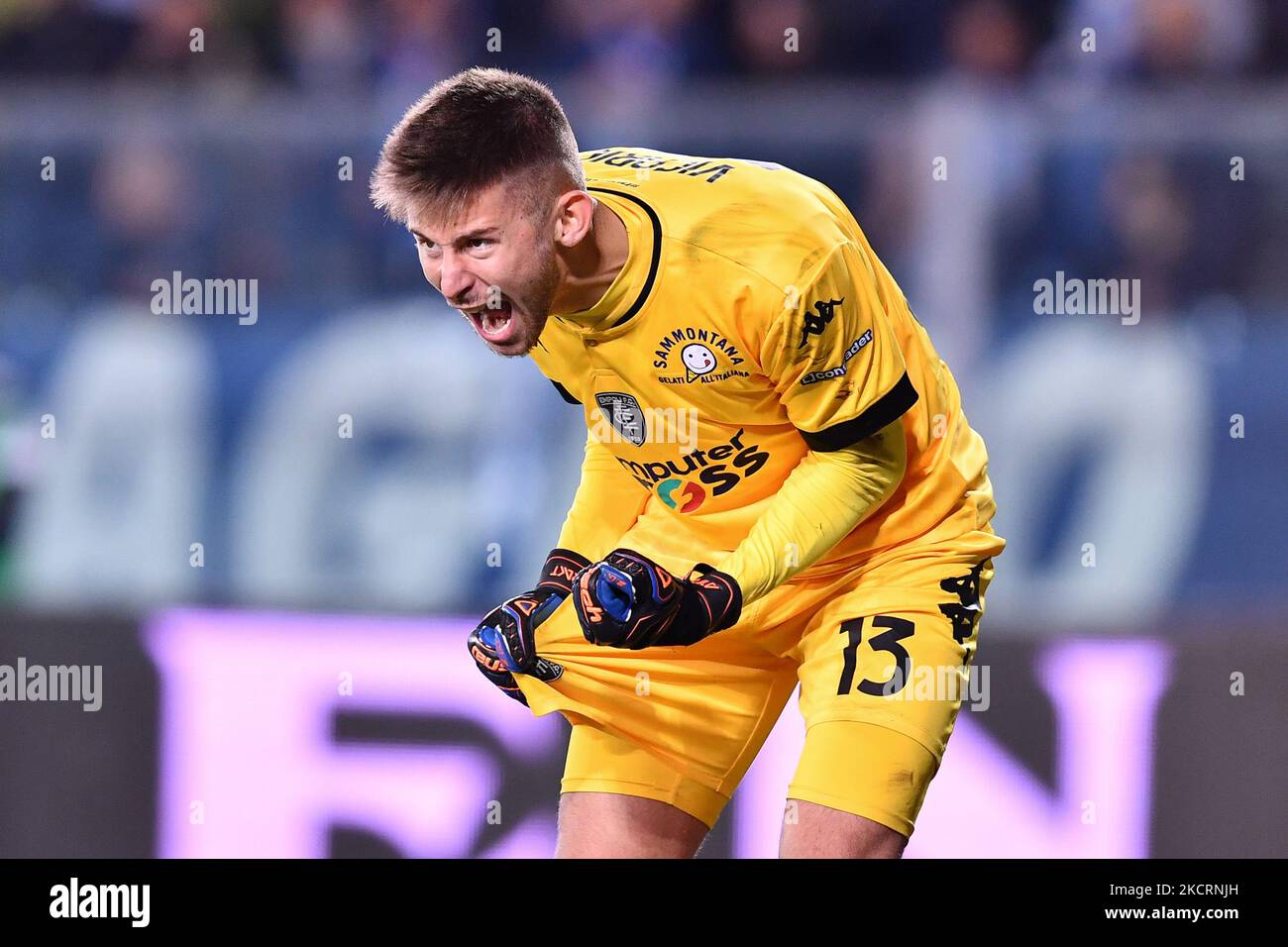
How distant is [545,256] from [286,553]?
3378 mm

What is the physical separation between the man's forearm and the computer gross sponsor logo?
20cm

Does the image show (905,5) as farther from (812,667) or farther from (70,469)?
(812,667)

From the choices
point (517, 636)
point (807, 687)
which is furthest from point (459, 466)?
point (807, 687)

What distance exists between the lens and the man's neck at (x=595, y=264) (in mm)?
4066

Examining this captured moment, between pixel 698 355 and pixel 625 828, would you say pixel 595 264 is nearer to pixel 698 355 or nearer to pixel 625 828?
pixel 698 355

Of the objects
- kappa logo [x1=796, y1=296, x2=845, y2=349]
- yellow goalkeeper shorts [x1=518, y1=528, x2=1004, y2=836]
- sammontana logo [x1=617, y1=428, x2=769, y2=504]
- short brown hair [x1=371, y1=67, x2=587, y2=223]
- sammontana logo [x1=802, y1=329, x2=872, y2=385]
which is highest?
short brown hair [x1=371, y1=67, x2=587, y2=223]

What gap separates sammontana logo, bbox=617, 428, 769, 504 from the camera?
435 cm

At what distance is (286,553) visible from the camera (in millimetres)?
7059

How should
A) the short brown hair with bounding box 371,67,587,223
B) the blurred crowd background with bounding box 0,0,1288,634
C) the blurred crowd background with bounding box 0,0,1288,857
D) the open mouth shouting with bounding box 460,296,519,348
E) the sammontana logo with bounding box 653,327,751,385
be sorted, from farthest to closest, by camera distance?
1. the blurred crowd background with bounding box 0,0,1288,634
2. the blurred crowd background with bounding box 0,0,1288,857
3. the sammontana logo with bounding box 653,327,751,385
4. the open mouth shouting with bounding box 460,296,519,348
5. the short brown hair with bounding box 371,67,587,223

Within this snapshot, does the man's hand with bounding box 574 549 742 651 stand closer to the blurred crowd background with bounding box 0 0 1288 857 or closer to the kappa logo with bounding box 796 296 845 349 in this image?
the kappa logo with bounding box 796 296 845 349

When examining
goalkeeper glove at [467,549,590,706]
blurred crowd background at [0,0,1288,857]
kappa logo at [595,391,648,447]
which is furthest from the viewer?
blurred crowd background at [0,0,1288,857]

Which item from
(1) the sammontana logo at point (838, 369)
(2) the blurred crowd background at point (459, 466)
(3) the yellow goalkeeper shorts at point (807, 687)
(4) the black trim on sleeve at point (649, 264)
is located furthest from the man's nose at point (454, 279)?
(2) the blurred crowd background at point (459, 466)

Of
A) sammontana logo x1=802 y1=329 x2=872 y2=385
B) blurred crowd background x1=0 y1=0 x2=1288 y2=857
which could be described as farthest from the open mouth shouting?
blurred crowd background x1=0 y1=0 x2=1288 y2=857

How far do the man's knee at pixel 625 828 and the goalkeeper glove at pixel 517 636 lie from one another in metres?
0.33
